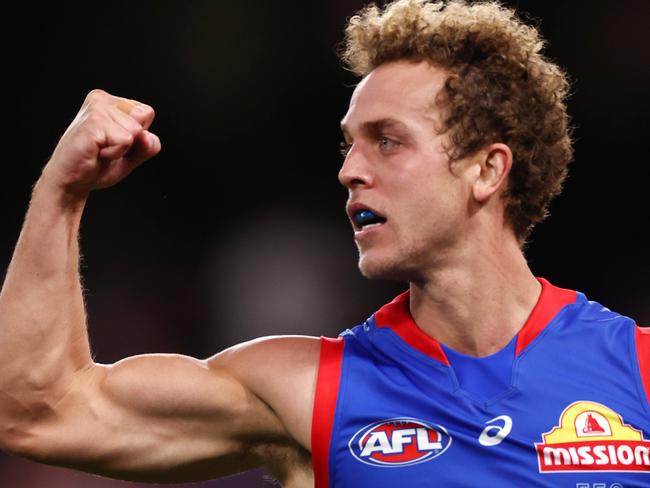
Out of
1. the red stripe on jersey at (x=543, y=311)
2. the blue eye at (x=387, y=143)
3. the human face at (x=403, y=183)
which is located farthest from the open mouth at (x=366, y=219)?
the red stripe on jersey at (x=543, y=311)

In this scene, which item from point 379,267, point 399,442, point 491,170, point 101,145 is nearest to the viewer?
point 101,145

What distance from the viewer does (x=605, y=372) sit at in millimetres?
2135

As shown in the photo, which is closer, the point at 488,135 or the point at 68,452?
the point at 68,452

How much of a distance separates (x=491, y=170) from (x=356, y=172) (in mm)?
360

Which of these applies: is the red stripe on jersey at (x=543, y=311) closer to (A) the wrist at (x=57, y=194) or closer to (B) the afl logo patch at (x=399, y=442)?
(B) the afl logo patch at (x=399, y=442)

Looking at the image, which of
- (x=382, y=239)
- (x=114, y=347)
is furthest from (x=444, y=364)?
(x=114, y=347)

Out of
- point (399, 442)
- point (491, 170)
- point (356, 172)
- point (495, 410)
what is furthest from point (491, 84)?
point (399, 442)

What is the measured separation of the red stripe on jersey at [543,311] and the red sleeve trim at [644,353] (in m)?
0.18

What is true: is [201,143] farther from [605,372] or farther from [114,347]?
[605,372]

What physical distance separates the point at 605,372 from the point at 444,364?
34 cm

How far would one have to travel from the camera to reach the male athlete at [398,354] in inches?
79.5

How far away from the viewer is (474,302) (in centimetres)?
228

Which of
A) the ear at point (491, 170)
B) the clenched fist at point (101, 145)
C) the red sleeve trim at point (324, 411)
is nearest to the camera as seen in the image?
the clenched fist at point (101, 145)

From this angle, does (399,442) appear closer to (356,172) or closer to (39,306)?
(356,172)
